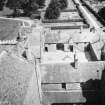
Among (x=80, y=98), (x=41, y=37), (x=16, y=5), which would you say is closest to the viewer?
(x=80, y=98)

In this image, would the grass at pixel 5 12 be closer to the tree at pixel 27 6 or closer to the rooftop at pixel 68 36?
the tree at pixel 27 6

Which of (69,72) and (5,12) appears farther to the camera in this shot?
(5,12)

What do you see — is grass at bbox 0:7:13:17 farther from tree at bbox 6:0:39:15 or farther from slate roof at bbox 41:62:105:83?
slate roof at bbox 41:62:105:83

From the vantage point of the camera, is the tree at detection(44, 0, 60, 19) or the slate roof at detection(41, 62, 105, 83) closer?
the slate roof at detection(41, 62, 105, 83)

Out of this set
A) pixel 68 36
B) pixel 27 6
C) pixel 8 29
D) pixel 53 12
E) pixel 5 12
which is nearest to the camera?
pixel 68 36

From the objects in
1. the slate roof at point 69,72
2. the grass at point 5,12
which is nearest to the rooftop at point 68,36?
the slate roof at point 69,72

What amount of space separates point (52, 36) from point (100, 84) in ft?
91.2

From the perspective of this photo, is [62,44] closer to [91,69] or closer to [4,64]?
[91,69]

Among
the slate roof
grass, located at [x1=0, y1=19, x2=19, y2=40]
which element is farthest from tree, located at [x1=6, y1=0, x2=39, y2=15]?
the slate roof

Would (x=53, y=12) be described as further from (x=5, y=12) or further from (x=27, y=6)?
(x=5, y=12)

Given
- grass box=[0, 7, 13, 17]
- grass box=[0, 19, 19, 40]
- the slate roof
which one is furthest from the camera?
grass box=[0, 7, 13, 17]

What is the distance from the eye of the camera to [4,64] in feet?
95.3

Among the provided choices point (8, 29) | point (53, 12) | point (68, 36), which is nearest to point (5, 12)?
point (8, 29)

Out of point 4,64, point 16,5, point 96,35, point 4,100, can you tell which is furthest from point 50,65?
point 16,5
